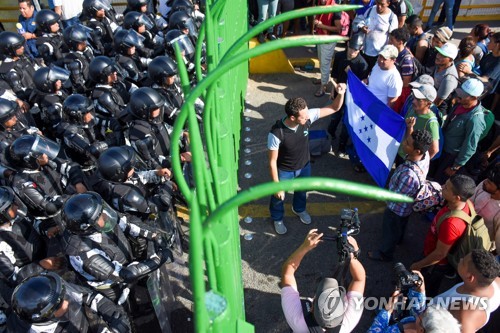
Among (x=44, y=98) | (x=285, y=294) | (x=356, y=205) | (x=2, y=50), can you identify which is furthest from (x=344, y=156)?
(x=2, y=50)

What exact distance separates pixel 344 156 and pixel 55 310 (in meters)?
4.11

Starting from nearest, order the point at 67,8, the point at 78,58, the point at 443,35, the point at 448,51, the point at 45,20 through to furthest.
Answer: the point at 448,51, the point at 443,35, the point at 78,58, the point at 45,20, the point at 67,8

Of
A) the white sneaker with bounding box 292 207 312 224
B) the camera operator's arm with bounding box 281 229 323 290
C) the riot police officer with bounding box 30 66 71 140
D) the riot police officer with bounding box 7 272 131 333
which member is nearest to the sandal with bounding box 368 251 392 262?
the white sneaker with bounding box 292 207 312 224

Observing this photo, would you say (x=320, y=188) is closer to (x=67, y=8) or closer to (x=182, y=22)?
(x=182, y=22)

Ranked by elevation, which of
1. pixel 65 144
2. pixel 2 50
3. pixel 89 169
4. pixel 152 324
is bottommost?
pixel 152 324

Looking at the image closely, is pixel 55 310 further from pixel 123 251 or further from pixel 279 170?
pixel 279 170

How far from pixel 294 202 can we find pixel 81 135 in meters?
2.48

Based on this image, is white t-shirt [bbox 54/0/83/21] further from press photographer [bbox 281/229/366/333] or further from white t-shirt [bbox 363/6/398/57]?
press photographer [bbox 281/229/366/333]

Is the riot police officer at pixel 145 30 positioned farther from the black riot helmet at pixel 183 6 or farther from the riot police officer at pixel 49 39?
the riot police officer at pixel 49 39

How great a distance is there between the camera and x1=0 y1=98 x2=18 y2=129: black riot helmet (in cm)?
417

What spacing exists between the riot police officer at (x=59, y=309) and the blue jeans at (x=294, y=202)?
201 centimetres

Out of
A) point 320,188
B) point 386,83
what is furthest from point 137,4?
point 320,188

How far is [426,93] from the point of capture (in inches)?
149

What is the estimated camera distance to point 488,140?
15.2ft
